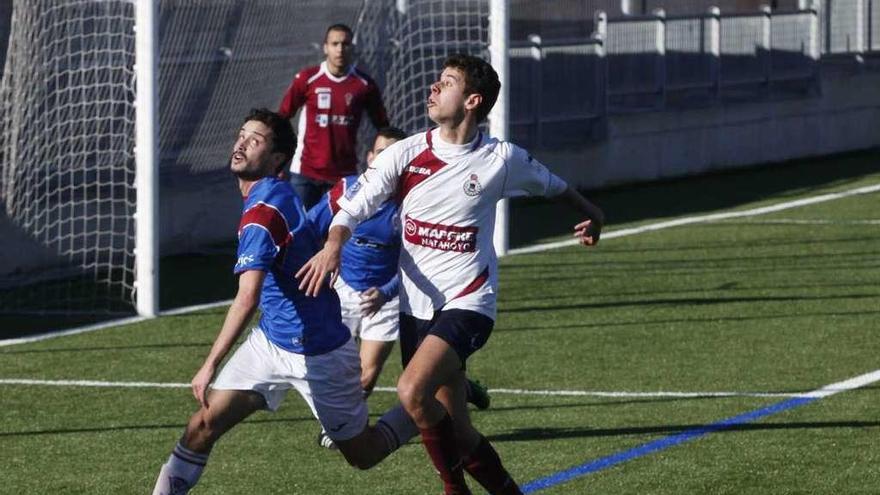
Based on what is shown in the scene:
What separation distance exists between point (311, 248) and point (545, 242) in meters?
10.8

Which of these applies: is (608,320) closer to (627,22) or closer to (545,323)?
(545,323)

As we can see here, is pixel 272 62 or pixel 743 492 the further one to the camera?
pixel 272 62

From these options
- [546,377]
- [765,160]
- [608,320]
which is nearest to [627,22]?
[765,160]

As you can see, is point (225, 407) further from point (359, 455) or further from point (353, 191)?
point (353, 191)

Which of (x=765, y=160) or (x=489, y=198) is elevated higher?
(x=489, y=198)

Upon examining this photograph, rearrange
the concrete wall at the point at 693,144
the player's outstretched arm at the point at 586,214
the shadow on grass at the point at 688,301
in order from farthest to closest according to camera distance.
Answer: the concrete wall at the point at 693,144, the shadow on grass at the point at 688,301, the player's outstretched arm at the point at 586,214

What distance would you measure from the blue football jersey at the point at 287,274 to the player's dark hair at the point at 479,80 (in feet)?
2.72

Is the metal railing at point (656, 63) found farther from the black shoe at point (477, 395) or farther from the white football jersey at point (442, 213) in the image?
the white football jersey at point (442, 213)

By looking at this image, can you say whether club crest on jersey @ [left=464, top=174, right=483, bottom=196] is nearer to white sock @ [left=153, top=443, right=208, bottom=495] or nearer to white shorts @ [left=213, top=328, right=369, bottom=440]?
white shorts @ [left=213, top=328, right=369, bottom=440]

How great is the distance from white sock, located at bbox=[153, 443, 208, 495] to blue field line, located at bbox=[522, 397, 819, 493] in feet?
5.29

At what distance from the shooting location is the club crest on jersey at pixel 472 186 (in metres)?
7.29

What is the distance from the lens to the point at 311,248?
6938 mm

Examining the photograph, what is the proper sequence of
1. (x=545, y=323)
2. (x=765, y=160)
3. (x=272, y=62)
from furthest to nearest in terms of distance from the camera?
(x=765, y=160) < (x=272, y=62) < (x=545, y=323)

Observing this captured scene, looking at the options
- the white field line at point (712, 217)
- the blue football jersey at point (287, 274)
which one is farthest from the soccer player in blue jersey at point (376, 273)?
the white field line at point (712, 217)
